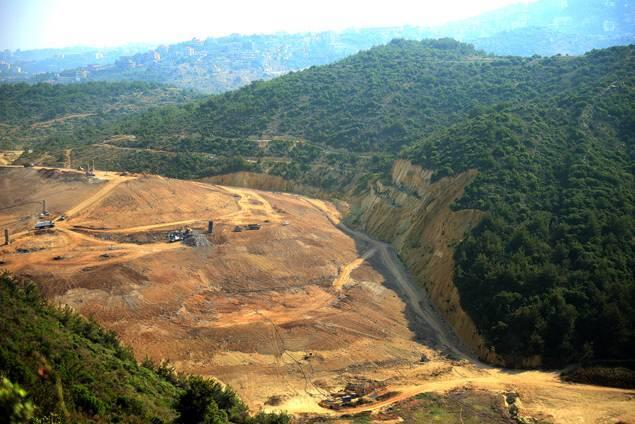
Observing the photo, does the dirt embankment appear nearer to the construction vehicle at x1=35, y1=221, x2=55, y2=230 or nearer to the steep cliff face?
the steep cliff face

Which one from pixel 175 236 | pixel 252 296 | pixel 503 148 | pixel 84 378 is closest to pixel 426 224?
pixel 503 148

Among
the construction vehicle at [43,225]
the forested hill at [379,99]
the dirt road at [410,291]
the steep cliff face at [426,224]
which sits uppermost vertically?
the forested hill at [379,99]

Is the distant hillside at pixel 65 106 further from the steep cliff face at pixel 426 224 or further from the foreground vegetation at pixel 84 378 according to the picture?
the foreground vegetation at pixel 84 378

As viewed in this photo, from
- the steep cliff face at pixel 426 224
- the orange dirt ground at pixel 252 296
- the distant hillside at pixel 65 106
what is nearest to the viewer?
the orange dirt ground at pixel 252 296

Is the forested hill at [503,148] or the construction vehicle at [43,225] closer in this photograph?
the forested hill at [503,148]

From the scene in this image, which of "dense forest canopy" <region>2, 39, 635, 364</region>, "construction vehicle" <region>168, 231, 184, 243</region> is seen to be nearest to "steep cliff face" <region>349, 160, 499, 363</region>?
"dense forest canopy" <region>2, 39, 635, 364</region>

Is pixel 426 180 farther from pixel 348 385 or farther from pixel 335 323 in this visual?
pixel 348 385

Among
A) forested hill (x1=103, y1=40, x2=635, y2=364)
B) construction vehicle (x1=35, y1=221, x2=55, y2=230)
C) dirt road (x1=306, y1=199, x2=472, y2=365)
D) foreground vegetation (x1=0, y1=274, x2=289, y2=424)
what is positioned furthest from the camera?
construction vehicle (x1=35, y1=221, x2=55, y2=230)

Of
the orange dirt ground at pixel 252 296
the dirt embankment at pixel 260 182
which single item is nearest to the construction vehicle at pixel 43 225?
the orange dirt ground at pixel 252 296
